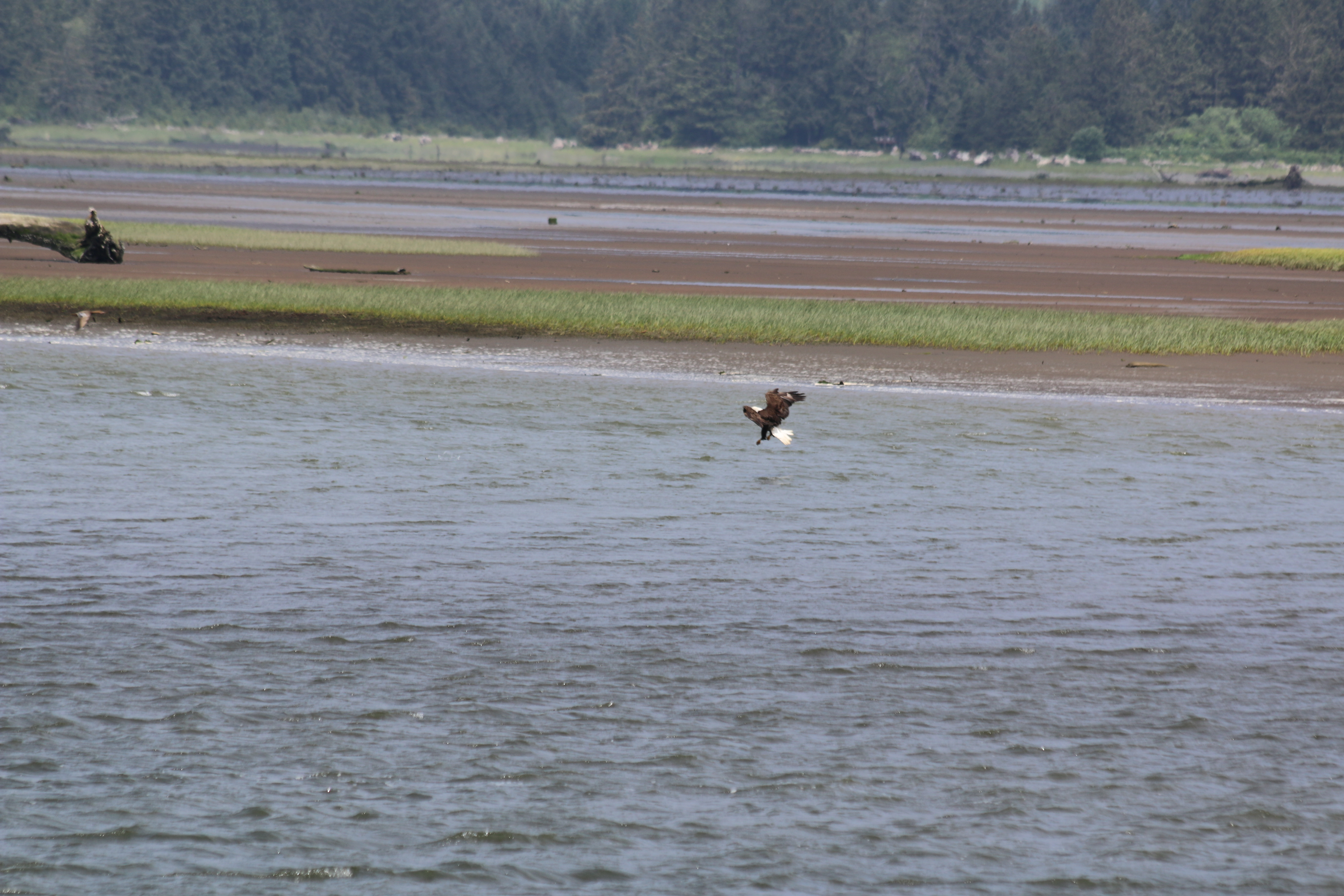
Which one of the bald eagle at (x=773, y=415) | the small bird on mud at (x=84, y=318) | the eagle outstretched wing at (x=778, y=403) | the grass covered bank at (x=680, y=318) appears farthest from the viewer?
the grass covered bank at (x=680, y=318)

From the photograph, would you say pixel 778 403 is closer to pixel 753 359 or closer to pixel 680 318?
pixel 753 359

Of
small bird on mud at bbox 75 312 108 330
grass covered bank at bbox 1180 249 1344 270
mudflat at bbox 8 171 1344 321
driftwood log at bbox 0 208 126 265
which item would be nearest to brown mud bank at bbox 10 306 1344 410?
small bird on mud at bbox 75 312 108 330

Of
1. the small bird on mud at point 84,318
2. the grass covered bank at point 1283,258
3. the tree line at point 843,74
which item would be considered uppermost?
the tree line at point 843,74

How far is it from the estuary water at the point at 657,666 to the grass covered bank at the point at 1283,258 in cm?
3543

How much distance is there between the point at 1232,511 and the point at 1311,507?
88 cm

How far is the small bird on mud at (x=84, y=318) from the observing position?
25.1m

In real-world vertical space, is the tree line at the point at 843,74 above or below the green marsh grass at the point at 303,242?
above

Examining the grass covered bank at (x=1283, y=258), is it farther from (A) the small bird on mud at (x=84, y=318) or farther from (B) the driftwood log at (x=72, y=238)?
(A) the small bird on mud at (x=84, y=318)

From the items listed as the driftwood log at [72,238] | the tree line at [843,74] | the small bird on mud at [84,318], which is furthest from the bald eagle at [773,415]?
the tree line at [843,74]

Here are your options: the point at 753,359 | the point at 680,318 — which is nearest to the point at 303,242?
the point at 680,318

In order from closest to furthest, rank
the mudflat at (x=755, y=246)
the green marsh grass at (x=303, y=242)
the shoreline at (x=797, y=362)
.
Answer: the shoreline at (x=797, y=362) → the mudflat at (x=755, y=246) → the green marsh grass at (x=303, y=242)

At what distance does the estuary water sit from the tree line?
160m

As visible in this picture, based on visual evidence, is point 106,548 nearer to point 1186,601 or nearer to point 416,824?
point 416,824

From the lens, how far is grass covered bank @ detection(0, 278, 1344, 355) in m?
27.2
